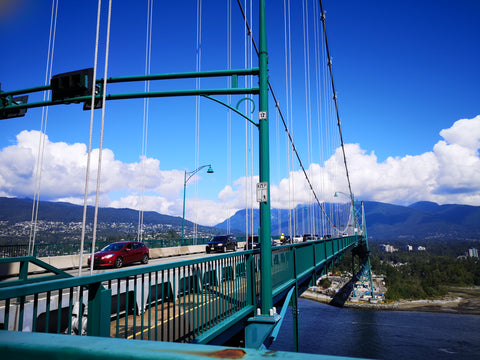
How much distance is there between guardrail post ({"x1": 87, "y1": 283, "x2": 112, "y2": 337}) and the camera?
11.3 feet

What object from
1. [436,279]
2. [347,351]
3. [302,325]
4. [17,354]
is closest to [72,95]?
[17,354]

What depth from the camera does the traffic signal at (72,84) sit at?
10055mm

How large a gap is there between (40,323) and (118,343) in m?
11.9

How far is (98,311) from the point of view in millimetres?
3484

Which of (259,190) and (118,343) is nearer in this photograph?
(118,343)

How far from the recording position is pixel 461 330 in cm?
6700

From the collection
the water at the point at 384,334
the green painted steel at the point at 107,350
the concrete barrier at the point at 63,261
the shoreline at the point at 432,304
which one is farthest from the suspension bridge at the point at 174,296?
the shoreline at the point at 432,304

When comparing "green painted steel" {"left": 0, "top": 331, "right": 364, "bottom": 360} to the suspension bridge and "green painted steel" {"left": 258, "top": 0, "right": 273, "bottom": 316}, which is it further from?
"green painted steel" {"left": 258, "top": 0, "right": 273, "bottom": 316}

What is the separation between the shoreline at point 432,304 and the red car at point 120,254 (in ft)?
255

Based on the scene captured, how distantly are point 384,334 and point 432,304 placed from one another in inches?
1734

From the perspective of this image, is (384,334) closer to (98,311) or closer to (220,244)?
(220,244)

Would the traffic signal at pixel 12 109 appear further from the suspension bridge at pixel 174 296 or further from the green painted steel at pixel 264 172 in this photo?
the green painted steel at pixel 264 172

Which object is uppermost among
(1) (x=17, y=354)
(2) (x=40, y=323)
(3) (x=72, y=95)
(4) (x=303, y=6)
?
(4) (x=303, y=6)

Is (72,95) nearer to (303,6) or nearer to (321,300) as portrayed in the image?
(303,6)
